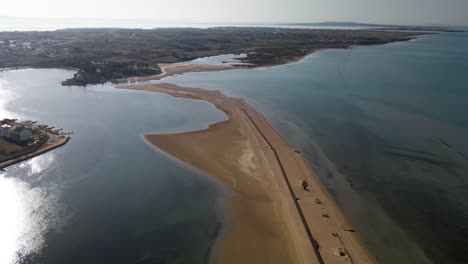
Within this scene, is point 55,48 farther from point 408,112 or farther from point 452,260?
point 452,260

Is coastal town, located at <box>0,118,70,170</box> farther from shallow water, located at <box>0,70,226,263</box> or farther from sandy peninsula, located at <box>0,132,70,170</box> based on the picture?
shallow water, located at <box>0,70,226,263</box>

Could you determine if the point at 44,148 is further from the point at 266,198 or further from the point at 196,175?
the point at 266,198

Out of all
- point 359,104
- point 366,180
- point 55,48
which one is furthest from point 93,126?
point 55,48

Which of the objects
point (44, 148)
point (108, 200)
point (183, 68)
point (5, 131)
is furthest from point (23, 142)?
point (183, 68)

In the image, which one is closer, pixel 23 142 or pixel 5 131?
pixel 23 142

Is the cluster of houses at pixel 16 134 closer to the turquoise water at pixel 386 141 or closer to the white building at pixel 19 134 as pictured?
the white building at pixel 19 134

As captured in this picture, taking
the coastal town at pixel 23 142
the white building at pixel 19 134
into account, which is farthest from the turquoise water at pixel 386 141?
the white building at pixel 19 134

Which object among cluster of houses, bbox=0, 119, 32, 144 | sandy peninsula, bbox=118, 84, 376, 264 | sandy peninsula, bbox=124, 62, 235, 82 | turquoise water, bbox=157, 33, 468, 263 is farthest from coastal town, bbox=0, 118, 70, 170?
sandy peninsula, bbox=124, 62, 235, 82
